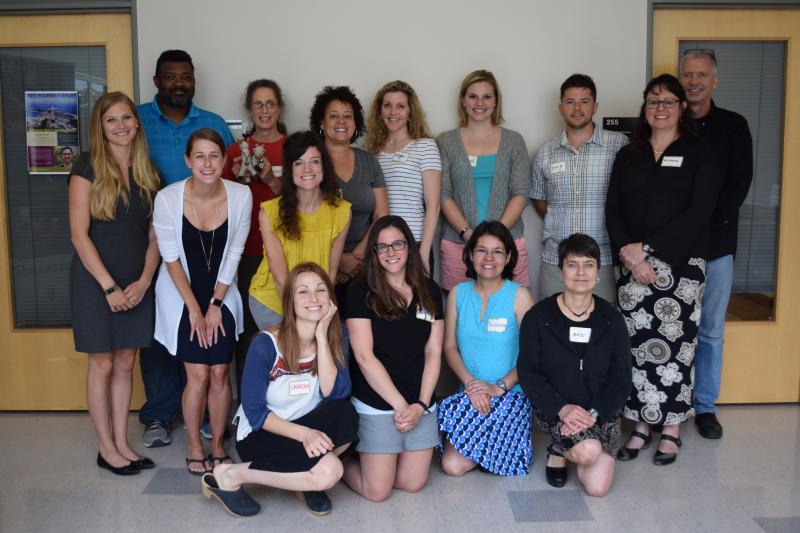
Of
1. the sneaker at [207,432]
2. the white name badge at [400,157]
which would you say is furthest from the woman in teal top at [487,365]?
the sneaker at [207,432]

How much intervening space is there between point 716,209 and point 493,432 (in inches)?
61.0

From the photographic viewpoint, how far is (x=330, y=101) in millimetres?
3438

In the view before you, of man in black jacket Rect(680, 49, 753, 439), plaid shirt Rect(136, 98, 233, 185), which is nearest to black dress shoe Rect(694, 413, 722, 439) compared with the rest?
man in black jacket Rect(680, 49, 753, 439)

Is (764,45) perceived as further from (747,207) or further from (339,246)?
(339,246)

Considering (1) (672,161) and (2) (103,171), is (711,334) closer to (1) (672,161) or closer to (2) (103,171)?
(1) (672,161)

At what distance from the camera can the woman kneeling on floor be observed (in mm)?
2668

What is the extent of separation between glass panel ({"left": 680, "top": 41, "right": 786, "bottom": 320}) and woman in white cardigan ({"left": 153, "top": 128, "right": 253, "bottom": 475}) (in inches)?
102

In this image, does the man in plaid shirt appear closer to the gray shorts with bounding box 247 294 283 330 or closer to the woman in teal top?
the woman in teal top

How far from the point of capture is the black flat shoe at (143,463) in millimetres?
3129

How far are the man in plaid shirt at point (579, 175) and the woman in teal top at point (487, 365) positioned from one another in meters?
0.54

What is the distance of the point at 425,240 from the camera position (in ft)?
11.7

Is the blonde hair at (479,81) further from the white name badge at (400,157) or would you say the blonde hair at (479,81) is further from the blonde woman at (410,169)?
the white name badge at (400,157)

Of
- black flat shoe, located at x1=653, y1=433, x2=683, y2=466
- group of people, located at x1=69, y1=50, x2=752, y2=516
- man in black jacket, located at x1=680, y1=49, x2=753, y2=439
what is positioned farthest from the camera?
man in black jacket, located at x1=680, y1=49, x2=753, y2=439

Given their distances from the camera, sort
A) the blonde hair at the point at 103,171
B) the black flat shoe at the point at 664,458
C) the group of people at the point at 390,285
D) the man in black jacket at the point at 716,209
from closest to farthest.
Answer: the group of people at the point at 390,285 < the blonde hair at the point at 103,171 < the black flat shoe at the point at 664,458 < the man in black jacket at the point at 716,209
